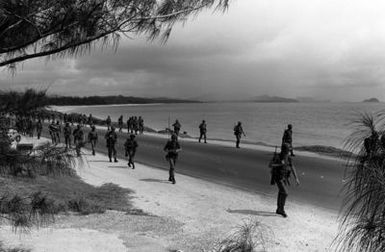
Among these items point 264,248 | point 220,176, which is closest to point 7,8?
point 264,248

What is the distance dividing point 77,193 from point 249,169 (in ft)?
30.2

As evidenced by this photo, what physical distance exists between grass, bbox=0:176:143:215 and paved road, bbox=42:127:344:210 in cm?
482

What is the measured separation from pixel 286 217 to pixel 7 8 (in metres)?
8.57

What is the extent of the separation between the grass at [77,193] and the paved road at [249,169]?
4.82 m

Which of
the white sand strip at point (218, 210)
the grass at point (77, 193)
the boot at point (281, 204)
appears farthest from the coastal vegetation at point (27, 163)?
the boot at point (281, 204)

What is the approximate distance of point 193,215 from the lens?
35.3 ft

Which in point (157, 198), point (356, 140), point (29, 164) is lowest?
point (157, 198)

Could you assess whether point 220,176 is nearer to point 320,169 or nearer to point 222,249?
point 320,169

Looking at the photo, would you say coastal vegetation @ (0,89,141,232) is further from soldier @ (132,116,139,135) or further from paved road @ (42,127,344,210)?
soldier @ (132,116,139,135)

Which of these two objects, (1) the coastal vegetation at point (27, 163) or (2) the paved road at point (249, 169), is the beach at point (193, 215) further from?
(1) the coastal vegetation at point (27, 163)

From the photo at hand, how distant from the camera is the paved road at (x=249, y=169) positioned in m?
14.3

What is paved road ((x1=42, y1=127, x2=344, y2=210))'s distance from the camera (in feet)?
46.9

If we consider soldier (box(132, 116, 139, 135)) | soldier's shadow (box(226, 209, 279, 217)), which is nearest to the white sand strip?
soldier's shadow (box(226, 209, 279, 217))

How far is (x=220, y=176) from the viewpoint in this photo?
17.7 metres
